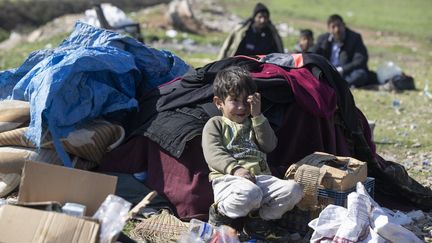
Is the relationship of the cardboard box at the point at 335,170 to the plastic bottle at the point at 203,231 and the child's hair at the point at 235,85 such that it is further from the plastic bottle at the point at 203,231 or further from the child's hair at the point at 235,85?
the plastic bottle at the point at 203,231

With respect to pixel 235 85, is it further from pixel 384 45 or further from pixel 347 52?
pixel 384 45

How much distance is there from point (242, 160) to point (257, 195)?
37 cm

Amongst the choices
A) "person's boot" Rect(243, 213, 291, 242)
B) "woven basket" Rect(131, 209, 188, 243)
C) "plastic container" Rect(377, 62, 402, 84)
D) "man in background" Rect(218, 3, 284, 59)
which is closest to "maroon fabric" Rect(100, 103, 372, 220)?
"woven basket" Rect(131, 209, 188, 243)

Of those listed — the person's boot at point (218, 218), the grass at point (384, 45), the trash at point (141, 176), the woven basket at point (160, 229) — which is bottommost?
the grass at point (384, 45)

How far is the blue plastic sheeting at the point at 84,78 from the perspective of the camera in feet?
18.5

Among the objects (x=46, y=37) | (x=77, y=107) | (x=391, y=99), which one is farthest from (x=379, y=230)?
(x=46, y=37)

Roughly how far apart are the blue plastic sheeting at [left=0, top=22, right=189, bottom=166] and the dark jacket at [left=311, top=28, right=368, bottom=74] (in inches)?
256

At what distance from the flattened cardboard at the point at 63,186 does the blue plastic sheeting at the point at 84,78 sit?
123 centimetres

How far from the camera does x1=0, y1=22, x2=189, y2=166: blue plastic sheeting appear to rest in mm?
5652

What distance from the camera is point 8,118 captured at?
5.88 metres

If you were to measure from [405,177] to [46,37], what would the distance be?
611 inches

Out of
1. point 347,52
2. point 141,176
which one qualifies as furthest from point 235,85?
point 347,52

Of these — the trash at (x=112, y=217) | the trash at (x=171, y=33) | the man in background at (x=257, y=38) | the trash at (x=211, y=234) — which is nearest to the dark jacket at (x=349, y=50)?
the man in background at (x=257, y=38)

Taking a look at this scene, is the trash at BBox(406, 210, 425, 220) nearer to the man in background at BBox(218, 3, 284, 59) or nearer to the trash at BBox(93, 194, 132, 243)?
the trash at BBox(93, 194, 132, 243)
